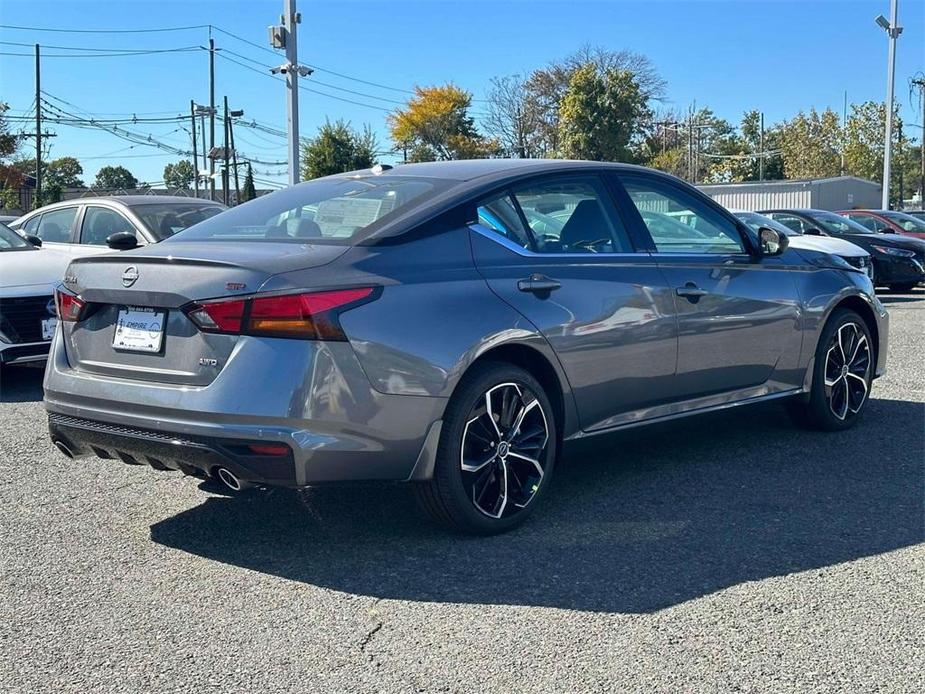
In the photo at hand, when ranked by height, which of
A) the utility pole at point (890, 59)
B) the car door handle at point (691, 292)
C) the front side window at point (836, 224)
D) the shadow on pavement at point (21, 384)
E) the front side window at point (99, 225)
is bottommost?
the shadow on pavement at point (21, 384)

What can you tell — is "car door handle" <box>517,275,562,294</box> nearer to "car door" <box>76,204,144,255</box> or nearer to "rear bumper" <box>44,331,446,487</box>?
"rear bumper" <box>44,331,446,487</box>

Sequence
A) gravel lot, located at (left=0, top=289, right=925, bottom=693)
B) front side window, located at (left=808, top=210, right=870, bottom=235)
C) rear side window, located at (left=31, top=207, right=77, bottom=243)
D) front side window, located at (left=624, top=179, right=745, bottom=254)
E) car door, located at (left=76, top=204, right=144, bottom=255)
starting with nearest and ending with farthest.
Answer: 1. gravel lot, located at (left=0, top=289, right=925, bottom=693)
2. front side window, located at (left=624, top=179, right=745, bottom=254)
3. car door, located at (left=76, top=204, right=144, bottom=255)
4. rear side window, located at (left=31, top=207, right=77, bottom=243)
5. front side window, located at (left=808, top=210, right=870, bottom=235)

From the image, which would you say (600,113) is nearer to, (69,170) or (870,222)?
(870,222)

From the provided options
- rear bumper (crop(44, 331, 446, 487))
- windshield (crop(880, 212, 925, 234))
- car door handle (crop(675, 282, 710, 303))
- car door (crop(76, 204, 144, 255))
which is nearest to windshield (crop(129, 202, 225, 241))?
car door (crop(76, 204, 144, 255))

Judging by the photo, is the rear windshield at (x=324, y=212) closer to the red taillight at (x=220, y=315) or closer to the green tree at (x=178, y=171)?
the red taillight at (x=220, y=315)

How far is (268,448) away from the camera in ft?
12.2

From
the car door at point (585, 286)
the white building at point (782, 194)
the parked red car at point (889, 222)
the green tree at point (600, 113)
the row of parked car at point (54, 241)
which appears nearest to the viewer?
the car door at point (585, 286)

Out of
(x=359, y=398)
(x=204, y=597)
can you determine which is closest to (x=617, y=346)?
(x=359, y=398)

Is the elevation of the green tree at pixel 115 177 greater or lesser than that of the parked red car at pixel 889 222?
greater

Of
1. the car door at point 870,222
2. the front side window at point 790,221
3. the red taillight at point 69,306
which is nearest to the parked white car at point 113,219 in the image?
the red taillight at point 69,306

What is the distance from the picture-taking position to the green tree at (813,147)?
246 ft

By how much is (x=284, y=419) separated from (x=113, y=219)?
653cm

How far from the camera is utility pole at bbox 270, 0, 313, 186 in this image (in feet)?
60.6

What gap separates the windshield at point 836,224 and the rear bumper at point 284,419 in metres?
15.5
